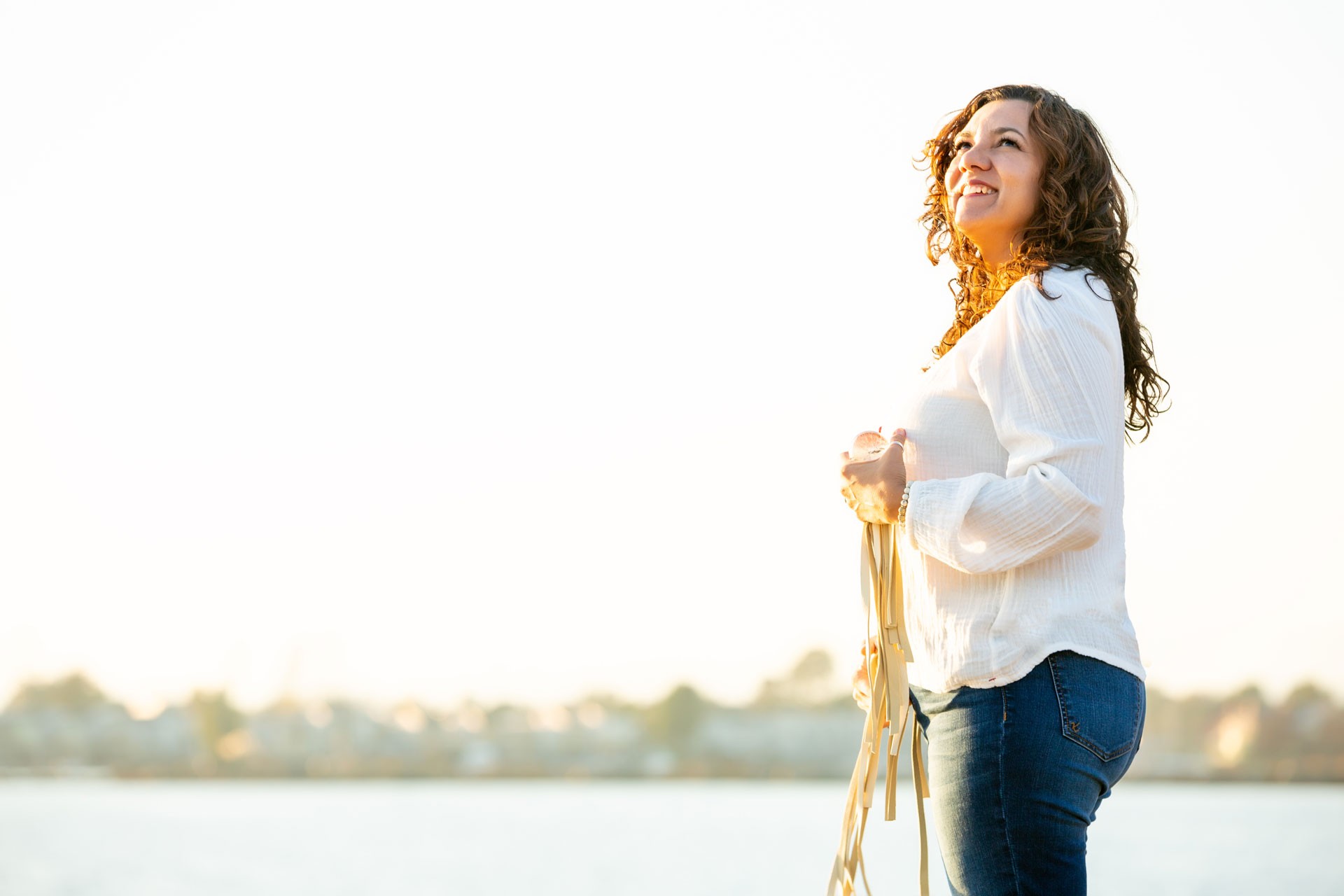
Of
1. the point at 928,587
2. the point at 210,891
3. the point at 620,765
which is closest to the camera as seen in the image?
the point at 928,587

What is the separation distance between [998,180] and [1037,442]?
425 mm

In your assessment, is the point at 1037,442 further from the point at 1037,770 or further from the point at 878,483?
the point at 1037,770

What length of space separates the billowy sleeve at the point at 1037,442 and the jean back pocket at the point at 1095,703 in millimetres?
131

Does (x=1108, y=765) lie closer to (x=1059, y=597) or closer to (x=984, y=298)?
(x=1059, y=597)

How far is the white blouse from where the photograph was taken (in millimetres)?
1521

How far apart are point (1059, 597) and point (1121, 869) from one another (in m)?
20.9

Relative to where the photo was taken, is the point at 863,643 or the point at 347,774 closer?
the point at 863,643

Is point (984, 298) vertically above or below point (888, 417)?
above

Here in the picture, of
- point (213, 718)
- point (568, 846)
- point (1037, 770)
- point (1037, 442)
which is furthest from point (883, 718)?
point (213, 718)

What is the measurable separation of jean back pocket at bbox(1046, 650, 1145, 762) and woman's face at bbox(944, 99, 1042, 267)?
601 mm

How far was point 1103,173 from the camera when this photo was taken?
1795mm

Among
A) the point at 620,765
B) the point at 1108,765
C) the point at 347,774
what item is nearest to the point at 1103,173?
the point at 1108,765

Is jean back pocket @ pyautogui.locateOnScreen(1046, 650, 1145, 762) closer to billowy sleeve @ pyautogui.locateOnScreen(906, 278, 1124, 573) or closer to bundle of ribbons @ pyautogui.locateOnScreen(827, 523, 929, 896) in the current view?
billowy sleeve @ pyautogui.locateOnScreen(906, 278, 1124, 573)

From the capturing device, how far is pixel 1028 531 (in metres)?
1.52
